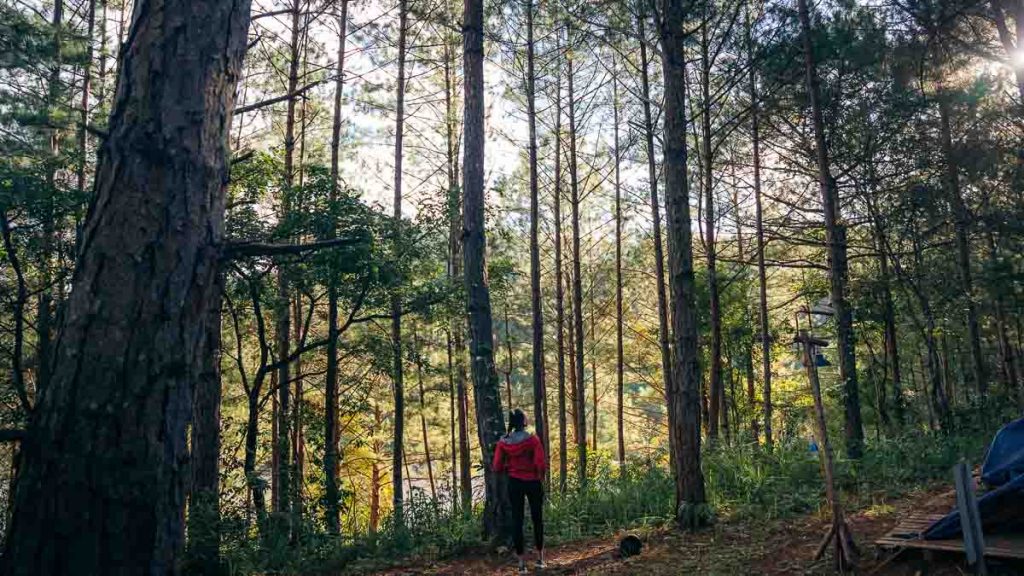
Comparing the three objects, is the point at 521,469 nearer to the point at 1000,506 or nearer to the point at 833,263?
the point at 1000,506

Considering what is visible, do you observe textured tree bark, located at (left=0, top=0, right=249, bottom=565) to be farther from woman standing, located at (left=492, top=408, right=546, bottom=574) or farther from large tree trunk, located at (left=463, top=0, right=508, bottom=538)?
large tree trunk, located at (left=463, top=0, right=508, bottom=538)

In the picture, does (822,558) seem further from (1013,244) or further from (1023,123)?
(1013,244)

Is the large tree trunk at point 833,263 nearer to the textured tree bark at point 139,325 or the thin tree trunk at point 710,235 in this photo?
the thin tree trunk at point 710,235

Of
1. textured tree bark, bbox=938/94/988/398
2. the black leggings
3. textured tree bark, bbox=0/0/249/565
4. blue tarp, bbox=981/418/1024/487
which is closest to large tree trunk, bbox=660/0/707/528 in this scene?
the black leggings

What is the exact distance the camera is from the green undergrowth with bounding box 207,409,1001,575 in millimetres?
7719

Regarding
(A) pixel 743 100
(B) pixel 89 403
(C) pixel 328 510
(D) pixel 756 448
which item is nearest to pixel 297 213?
(C) pixel 328 510

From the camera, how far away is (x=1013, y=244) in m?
12.9

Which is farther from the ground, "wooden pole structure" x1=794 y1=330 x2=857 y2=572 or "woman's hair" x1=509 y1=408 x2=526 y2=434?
"woman's hair" x1=509 y1=408 x2=526 y2=434

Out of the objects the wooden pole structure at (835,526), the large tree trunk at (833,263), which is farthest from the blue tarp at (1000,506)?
the large tree trunk at (833,263)

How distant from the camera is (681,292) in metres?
8.09

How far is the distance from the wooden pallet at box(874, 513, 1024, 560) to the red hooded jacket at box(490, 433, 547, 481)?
10.8ft

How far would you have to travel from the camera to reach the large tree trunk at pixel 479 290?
8.07m

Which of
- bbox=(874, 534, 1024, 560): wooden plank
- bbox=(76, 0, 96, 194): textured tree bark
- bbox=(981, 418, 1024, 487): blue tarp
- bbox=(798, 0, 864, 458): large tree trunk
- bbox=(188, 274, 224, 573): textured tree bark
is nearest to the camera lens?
bbox=(874, 534, 1024, 560): wooden plank

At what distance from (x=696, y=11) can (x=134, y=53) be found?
862cm
